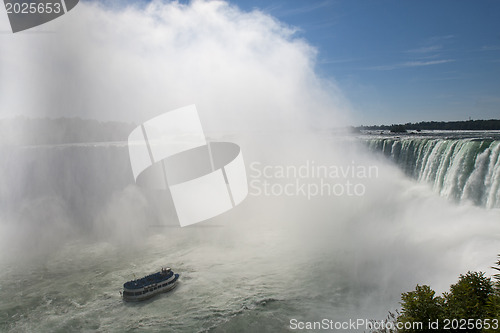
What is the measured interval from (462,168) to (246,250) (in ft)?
57.6

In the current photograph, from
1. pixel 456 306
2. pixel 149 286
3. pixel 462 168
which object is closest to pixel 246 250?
pixel 149 286

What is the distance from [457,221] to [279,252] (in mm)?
12575

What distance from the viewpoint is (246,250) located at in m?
26.2

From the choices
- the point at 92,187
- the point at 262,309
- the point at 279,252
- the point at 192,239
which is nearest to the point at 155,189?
the point at 92,187

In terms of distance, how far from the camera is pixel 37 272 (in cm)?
2338

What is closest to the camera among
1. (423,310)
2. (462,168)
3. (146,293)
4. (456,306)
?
(456,306)

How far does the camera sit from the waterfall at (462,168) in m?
21.5

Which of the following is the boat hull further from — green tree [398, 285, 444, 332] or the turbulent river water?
green tree [398, 285, 444, 332]

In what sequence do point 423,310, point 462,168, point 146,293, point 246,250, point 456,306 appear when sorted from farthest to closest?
point 246,250
point 462,168
point 146,293
point 423,310
point 456,306

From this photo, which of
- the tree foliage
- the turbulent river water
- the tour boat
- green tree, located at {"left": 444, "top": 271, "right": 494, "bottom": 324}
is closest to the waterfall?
the turbulent river water

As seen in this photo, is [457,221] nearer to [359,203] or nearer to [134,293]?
[359,203]

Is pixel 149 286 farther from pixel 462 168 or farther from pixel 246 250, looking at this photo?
pixel 462 168

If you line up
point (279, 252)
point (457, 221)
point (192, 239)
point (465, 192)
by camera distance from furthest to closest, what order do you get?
point (192, 239) < point (279, 252) < point (465, 192) < point (457, 221)

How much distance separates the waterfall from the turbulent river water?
104 mm
